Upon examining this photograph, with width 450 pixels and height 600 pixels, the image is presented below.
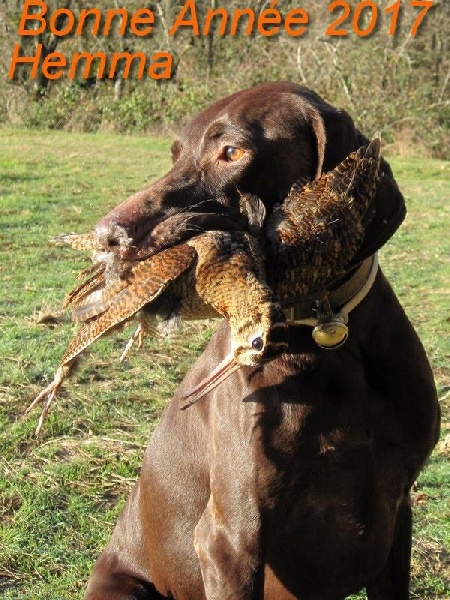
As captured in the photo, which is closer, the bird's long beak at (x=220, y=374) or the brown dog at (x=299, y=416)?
the bird's long beak at (x=220, y=374)

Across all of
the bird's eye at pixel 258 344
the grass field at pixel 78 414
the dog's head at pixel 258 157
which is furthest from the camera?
the grass field at pixel 78 414

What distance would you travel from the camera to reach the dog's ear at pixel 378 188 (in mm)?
2428

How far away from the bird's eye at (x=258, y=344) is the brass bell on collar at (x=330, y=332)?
565mm

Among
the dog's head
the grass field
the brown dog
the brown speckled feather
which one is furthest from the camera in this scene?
the grass field

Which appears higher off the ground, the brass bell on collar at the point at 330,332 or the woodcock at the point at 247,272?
the woodcock at the point at 247,272

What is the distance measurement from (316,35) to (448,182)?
5.10 meters

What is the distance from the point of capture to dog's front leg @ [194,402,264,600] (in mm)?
2527

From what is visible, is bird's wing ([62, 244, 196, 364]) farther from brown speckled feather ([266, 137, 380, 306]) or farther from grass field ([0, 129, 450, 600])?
grass field ([0, 129, 450, 600])

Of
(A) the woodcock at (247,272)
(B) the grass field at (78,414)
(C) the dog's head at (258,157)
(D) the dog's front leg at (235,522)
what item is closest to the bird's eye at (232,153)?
(C) the dog's head at (258,157)

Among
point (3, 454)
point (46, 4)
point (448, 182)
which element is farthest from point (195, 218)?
point (46, 4)

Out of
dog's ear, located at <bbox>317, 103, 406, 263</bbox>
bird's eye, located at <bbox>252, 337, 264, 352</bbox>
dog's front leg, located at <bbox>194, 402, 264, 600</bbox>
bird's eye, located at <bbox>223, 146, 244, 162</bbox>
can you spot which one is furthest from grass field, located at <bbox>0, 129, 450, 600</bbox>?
bird's eye, located at <bbox>252, 337, 264, 352</bbox>

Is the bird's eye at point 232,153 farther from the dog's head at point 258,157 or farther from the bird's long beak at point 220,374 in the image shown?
the bird's long beak at point 220,374

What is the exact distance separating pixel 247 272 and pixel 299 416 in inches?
24.7

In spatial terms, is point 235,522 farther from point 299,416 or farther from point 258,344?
point 258,344
